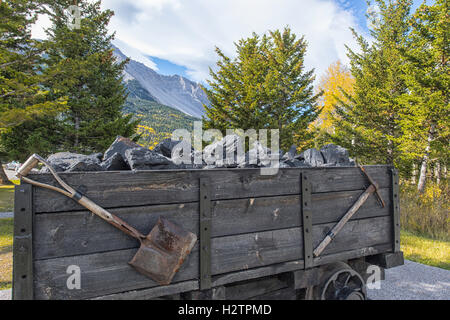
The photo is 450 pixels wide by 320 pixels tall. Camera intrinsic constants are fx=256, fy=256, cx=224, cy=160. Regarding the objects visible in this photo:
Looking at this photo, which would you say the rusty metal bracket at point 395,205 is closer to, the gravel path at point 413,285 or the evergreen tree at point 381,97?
the gravel path at point 413,285

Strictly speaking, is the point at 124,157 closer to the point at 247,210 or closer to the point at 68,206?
the point at 68,206

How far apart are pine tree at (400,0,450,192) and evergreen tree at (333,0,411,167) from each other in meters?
2.21

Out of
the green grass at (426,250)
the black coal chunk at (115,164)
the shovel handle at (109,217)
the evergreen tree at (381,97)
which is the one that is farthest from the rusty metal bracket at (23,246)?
the evergreen tree at (381,97)

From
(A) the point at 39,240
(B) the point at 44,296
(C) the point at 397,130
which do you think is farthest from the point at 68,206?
(C) the point at 397,130

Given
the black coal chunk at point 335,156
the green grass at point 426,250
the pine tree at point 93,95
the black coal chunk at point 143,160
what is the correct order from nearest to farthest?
the black coal chunk at point 143,160
the black coal chunk at point 335,156
the green grass at point 426,250
the pine tree at point 93,95

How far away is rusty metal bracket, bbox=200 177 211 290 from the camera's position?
1605mm

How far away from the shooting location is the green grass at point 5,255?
14.1ft

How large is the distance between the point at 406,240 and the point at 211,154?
248 inches

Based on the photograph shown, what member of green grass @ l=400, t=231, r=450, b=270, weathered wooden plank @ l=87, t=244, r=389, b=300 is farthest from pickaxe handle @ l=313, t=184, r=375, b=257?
green grass @ l=400, t=231, r=450, b=270

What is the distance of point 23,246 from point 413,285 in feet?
16.3

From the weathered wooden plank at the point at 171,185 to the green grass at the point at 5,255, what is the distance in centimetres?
420

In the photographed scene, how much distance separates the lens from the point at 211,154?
2844 mm

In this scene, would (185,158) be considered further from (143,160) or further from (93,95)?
(93,95)

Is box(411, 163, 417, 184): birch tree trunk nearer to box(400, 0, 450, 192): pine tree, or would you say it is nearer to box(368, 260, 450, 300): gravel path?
box(400, 0, 450, 192): pine tree
